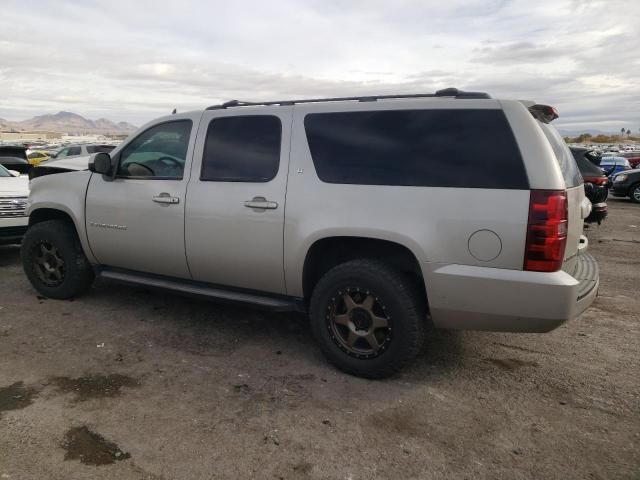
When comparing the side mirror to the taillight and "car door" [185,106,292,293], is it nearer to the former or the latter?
"car door" [185,106,292,293]

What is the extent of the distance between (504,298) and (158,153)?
3.14 metres

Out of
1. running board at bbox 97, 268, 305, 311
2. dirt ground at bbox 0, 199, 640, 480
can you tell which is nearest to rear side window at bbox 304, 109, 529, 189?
running board at bbox 97, 268, 305, 311

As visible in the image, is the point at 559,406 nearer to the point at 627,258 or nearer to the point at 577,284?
the point at 577,284

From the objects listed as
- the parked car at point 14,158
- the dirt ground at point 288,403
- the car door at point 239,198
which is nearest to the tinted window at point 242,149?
the car door at point 239,198

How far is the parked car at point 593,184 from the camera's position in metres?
8.24

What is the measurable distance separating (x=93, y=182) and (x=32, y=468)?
2864 mm

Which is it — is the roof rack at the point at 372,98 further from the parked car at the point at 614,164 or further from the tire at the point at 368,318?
the parked car at the point at 614,164

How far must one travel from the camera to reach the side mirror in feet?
14.8

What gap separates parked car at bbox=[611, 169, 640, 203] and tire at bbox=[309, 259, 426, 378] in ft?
50.1

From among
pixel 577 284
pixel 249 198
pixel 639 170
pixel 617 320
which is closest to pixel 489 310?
pixel 577 284

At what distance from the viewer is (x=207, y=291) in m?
4.17

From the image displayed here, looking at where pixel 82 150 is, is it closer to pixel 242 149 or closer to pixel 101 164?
pixel 101 164

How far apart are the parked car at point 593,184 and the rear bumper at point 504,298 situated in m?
5.22

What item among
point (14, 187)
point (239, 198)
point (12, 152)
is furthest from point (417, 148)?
point (12, 152)
